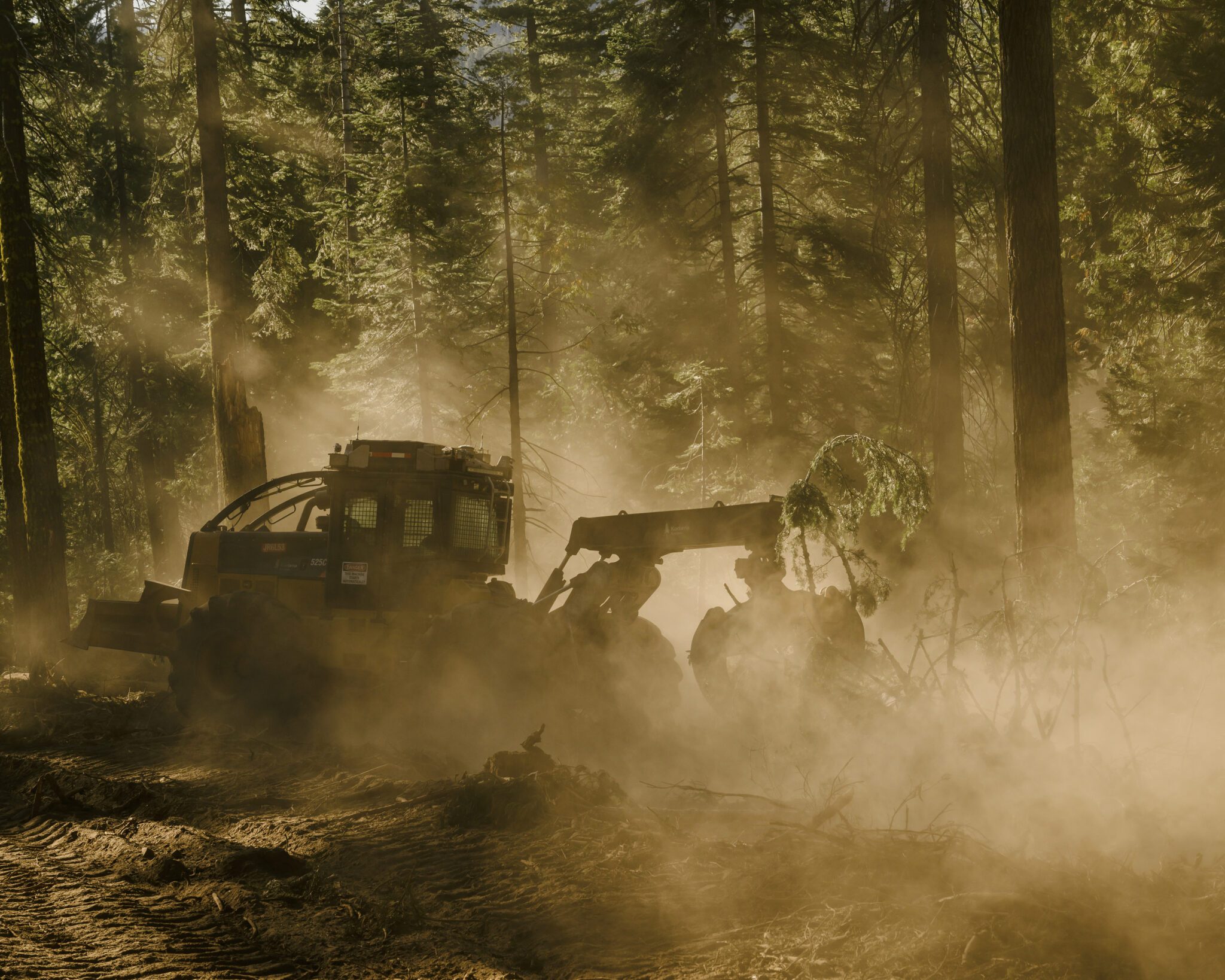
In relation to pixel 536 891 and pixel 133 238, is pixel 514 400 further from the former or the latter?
pixel 536 891

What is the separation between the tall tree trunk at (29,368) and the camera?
55.8ft

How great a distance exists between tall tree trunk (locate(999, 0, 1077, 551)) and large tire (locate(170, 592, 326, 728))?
765 centimetres

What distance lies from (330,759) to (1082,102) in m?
20.0

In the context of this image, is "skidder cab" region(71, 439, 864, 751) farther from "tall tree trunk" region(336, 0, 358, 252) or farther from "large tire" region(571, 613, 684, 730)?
"tall tree trunk" region(336, 0, 358, 252)

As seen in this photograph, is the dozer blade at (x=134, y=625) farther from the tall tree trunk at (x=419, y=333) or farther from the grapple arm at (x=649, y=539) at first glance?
the tall tree trunk at (x=419, y=333)

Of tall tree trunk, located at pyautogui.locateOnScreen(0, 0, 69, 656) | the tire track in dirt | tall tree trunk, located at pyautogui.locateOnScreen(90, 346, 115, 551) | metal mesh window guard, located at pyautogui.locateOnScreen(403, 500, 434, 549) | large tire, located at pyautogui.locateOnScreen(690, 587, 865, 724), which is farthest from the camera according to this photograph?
tall tree trunk, located at pyautogui.locateOnScreen(90, 346, 115, 551)

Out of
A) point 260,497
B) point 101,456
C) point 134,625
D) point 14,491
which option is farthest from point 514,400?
point 101,456

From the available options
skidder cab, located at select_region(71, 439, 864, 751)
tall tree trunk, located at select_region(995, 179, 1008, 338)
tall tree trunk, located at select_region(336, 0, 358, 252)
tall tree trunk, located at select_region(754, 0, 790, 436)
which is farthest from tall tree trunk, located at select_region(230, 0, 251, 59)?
tall tree trunk, located at select_region(995, 179, 1008, 338)

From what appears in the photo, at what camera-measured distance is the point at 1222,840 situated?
6617 mm

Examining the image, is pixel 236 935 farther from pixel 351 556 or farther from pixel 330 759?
pixel 351 556

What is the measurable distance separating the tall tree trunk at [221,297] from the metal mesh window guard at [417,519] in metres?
8.20

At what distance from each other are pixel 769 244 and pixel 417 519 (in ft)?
44.5

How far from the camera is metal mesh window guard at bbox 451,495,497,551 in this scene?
12.1m

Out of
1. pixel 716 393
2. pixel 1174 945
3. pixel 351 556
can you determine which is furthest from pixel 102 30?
pixel 1174 945
